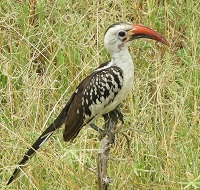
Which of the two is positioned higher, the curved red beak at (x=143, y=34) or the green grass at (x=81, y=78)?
the curved red beak at (x=143, y=34)

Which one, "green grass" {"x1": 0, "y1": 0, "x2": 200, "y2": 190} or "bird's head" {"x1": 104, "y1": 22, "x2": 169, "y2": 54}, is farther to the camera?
"green grass" {"x1": 0, "y1": 0, "x2": 200, "y2": 190}

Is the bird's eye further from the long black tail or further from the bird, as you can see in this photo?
the long black tail

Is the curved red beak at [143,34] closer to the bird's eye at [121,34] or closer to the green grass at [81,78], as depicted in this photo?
the bird's eye at [121,34]

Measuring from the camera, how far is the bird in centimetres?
329

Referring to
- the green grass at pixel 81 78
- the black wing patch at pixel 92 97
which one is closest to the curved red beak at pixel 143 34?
the black wing patch at pixel 92 97

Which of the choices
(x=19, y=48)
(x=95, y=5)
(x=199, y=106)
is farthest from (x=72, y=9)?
(x=199, y=106)

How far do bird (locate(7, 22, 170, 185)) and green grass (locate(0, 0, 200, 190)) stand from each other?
0.14 meters

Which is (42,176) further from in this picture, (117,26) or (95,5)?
(95,5)

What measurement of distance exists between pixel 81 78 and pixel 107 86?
Result: 3.24 ft

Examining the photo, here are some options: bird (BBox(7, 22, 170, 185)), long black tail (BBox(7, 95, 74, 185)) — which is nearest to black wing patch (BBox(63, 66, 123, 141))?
bird (BBox(7, 22, 170, 185))

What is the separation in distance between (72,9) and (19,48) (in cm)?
56

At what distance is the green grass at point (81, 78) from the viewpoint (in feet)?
11.5

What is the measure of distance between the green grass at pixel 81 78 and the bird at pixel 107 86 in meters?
0.14

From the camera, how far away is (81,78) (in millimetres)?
4312
